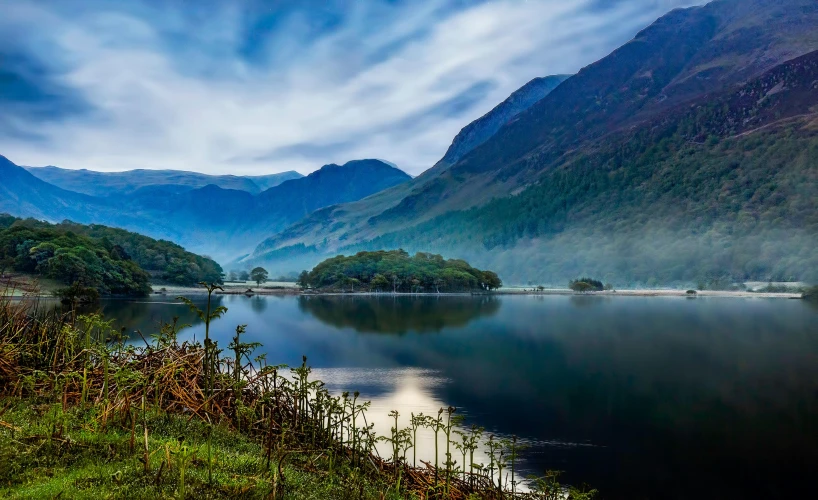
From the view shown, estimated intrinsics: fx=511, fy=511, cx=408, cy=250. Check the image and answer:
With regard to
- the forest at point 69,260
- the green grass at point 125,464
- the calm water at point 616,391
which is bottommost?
the calm water at point 616,391

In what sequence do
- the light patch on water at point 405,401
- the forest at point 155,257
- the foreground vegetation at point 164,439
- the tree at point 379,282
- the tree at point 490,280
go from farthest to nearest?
the tree at point 490,280, the tree at point 379,282, the forest at point 155,257, the light patch on water at point 405,401, the foreground vegetation at point 164,439

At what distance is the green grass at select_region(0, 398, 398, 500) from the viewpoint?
19.5 ft

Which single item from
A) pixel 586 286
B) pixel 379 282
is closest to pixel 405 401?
pixel 379 282

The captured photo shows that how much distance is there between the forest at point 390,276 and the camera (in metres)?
144

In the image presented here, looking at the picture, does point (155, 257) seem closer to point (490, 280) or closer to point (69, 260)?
point (69, 260)

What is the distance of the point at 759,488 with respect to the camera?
14016 mm

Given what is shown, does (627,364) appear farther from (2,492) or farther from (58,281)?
(58,281)

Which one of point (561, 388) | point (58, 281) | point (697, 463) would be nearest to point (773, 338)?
point (561, 388)

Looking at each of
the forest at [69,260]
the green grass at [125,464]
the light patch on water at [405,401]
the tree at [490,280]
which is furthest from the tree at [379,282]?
the green grass at [125,464]

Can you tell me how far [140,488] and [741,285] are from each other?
194m

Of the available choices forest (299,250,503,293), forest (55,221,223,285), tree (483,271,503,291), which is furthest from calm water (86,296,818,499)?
tree (483,271,503,291)

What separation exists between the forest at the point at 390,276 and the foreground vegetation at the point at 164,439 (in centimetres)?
12974

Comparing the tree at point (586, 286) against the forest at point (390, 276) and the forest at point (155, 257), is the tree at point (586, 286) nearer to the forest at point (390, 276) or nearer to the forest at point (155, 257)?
the forest at point (390, 276)

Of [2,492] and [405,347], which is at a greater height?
[2,492]
